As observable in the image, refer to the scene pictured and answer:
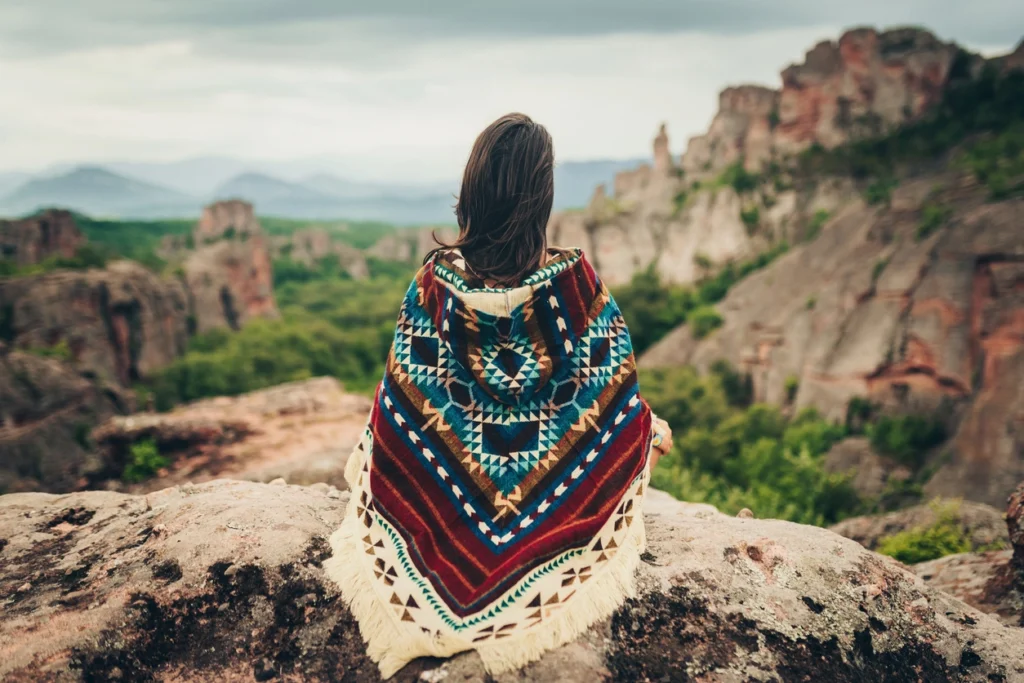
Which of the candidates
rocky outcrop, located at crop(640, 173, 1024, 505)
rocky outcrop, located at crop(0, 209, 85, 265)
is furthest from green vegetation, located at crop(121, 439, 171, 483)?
rocky outcrop, located at crop(0, 209, 85, 265)

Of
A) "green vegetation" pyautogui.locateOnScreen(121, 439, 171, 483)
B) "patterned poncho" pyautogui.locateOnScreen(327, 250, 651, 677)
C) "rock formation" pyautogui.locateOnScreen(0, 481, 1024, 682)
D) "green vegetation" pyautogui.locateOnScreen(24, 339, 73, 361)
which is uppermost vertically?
"patterned poncho" pyautogui.locateOnScreen(327, 250, 651, 677)

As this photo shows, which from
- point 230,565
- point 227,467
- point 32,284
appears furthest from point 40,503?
point 32,284

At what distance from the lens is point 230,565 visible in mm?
3234

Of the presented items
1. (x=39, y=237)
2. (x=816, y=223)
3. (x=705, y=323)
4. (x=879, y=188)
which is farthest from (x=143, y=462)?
(x=39, y=237)

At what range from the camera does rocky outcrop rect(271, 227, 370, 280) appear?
3344 inches

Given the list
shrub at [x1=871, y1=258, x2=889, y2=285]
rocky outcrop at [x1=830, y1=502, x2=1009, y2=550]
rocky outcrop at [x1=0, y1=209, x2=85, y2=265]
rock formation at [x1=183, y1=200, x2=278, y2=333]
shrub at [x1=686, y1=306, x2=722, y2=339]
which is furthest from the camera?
rock formation at [x1=183, y1=200, x2=278, y2=333]

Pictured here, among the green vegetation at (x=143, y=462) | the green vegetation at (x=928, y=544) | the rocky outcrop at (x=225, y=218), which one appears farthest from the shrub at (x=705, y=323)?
the rocky outcrop at (x=225, y=218)

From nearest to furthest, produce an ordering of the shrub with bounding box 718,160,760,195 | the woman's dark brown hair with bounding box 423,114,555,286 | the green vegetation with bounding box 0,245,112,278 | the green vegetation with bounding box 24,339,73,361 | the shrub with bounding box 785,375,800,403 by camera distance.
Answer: the woman's dark brown hair with bounding box 423,114,555,286, the shrub with bounding box 785,375,800,403, the green vegetation with bounding box 24,339,73,361, the green vegetation with bounding box 0,245,112,278, the shrub with bounding box 718,160,760,195

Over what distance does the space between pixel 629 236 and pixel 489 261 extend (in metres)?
47.3

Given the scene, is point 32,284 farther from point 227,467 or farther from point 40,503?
point 40,503

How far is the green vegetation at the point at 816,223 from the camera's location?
36775mm

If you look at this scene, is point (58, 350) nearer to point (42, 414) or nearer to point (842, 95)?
point (42, 414)

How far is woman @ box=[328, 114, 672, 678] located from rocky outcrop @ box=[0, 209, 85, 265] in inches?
1850

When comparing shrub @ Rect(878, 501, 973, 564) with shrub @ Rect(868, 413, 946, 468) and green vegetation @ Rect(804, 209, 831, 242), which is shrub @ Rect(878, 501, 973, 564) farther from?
green vegetation @ Rect(804, 209, 831, 242)
